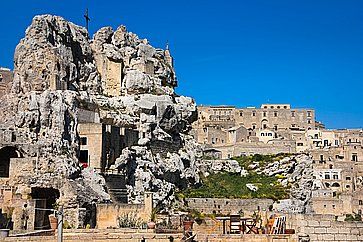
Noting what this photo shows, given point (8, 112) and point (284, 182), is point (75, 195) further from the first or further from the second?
point (284, 182)

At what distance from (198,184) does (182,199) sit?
6580 millimetres

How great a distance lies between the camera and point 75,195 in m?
37.2

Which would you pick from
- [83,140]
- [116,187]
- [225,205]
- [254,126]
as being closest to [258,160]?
[225,205]

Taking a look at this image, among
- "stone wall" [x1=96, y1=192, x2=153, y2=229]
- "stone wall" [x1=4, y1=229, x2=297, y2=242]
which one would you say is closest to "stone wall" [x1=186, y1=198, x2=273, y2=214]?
"stone wall" [x1=96, y1=192, x2=153, y2=229]

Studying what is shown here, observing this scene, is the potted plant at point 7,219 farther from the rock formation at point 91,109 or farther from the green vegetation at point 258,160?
the green vegetation at point 258,160

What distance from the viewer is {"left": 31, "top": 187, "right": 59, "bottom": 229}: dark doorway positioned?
34781 mm

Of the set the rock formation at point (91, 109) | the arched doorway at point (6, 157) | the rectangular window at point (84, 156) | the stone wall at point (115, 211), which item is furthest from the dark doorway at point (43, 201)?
the rectangular window at point (84, 156)

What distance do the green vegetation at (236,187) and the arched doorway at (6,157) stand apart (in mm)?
17110

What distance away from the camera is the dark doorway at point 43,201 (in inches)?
1369

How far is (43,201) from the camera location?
3672cm

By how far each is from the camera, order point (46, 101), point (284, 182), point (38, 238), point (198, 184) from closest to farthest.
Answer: point (38, 238) < point (46, 101) < point (198, 184) < point (284, 182)

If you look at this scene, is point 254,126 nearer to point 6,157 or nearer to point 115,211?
point 6,157

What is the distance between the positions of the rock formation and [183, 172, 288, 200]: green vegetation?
2251 millimetres

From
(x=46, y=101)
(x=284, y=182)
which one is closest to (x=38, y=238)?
(x=46, y=101)
